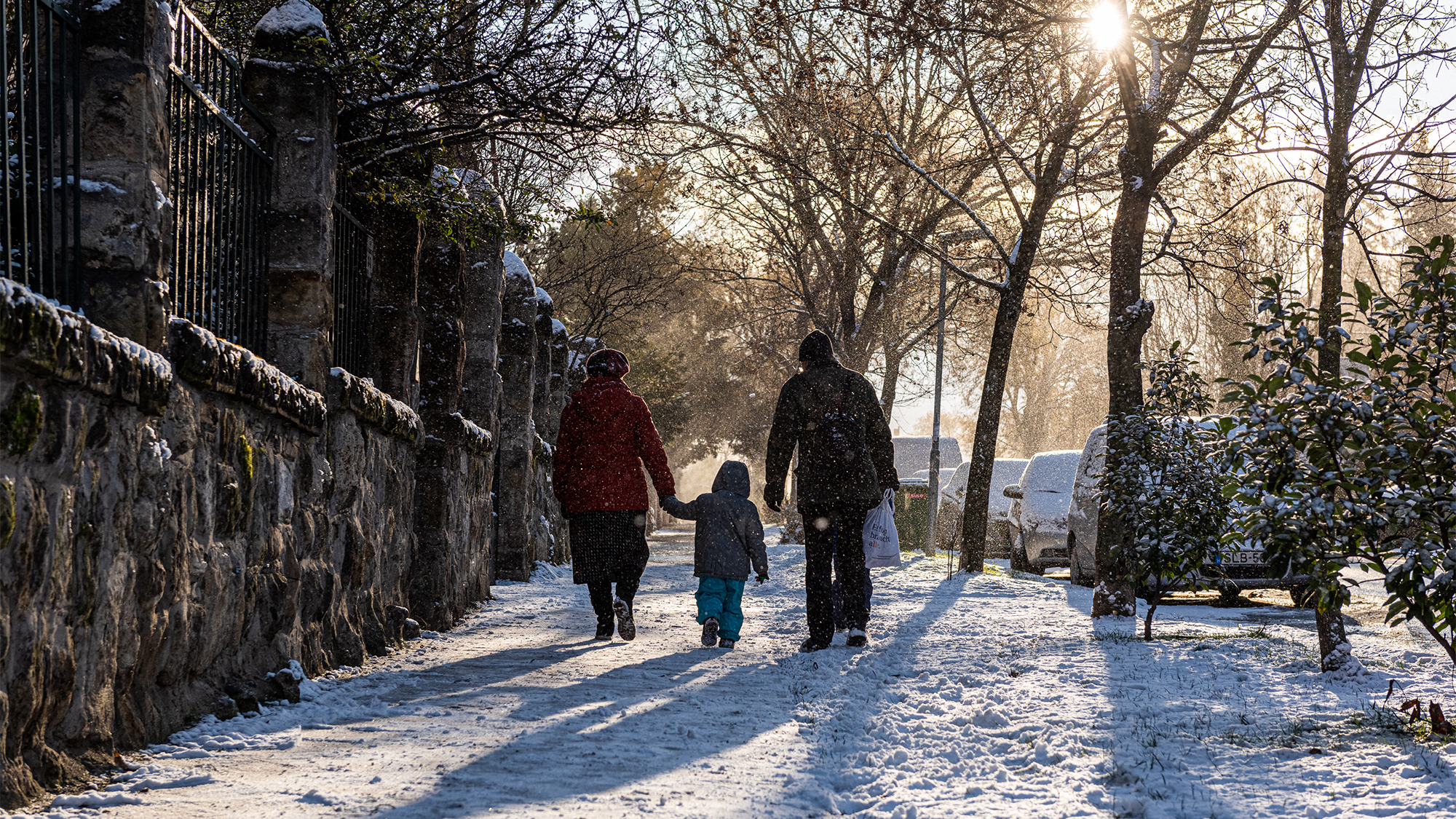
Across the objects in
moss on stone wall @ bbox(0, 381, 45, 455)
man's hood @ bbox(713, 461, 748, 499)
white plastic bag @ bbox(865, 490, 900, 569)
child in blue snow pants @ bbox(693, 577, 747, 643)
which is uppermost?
moss on stone wall @ bbox(0, 381, 45, 455)

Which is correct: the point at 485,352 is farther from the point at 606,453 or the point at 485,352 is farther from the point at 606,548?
the point at 606,548

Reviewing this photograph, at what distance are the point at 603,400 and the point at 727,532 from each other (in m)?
1.12

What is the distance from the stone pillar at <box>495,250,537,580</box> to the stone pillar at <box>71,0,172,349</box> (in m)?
8.70

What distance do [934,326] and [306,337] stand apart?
2379 cm

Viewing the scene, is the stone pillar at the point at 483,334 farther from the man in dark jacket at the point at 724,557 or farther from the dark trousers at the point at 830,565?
the dark trousers at the point at 830,565

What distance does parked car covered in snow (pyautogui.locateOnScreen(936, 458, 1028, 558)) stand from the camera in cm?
2133

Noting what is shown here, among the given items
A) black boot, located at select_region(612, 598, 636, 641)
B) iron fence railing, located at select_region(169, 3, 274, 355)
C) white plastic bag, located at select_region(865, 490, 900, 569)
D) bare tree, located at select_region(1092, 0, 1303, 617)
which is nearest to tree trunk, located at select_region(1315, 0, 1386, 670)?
bare tree, located at select_region(1092, 0, 1303, 617)

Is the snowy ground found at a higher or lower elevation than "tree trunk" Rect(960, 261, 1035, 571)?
lower

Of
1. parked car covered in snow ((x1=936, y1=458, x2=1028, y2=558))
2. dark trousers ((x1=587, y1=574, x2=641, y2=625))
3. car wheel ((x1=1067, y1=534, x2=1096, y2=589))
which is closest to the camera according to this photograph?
dark trousers ((x1=587, y1=574, x2=641, y2=625))

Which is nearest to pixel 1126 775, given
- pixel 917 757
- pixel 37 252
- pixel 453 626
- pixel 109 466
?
pixel 917 757

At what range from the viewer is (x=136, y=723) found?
12.8 ft

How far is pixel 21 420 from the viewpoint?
3080 millimetres

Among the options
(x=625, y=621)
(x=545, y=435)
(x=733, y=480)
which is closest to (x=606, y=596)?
(x=625, y=621)

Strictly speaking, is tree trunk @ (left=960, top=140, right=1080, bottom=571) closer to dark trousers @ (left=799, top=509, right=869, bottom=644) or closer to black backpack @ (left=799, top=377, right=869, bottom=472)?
dark trousers @ (left=799, top=509, right=869, bottom=644)
